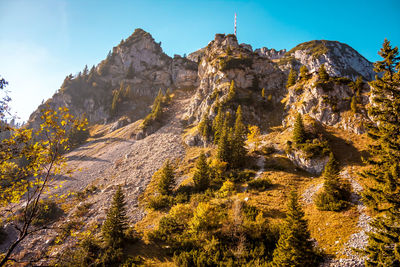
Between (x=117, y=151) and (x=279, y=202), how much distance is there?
5272 cm

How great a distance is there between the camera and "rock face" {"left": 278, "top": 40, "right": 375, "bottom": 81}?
140125mm

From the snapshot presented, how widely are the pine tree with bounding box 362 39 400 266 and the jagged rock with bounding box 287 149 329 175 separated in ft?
67.2

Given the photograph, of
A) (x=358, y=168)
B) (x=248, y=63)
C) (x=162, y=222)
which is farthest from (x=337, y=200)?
(x=248, y=63)

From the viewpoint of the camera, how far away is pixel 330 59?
143 metres

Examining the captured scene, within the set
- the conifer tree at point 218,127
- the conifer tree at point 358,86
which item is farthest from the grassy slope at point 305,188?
the conifer tree at point 358,86

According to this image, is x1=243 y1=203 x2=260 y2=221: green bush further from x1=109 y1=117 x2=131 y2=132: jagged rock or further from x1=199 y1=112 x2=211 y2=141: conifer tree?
x1=109 y1=117 x2=131 y2=132: jagged rock

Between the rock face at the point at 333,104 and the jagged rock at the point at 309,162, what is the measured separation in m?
12.6

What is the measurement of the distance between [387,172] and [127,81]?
139 meters

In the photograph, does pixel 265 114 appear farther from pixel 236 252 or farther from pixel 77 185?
pixel 77 185

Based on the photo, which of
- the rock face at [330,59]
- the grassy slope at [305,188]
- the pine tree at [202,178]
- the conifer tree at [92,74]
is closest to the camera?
the grassy slope at [305,188]

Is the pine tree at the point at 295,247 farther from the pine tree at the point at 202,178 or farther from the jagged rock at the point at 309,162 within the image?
the jagged rock at the point at 309,162

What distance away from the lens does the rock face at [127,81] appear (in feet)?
355

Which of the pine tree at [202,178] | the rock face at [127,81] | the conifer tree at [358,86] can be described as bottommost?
the pine tree at [202,178]

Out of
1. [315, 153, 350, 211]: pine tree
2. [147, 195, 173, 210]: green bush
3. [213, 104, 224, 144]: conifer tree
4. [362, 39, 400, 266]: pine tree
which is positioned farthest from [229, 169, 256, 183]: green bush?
[362, 39, 400, 266]: pine tree
